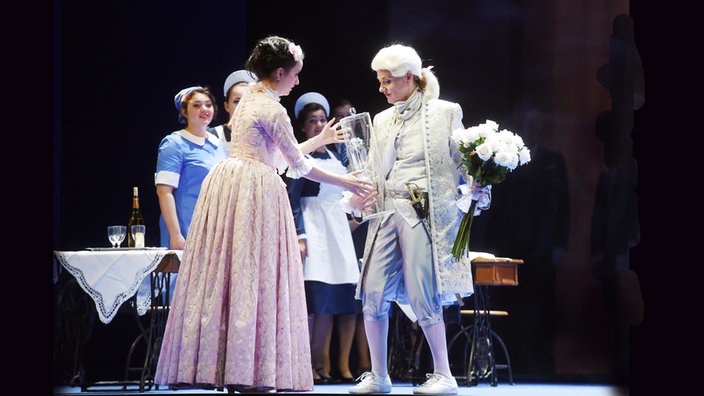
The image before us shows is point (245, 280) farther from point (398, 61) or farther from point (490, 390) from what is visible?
point (490, 390)

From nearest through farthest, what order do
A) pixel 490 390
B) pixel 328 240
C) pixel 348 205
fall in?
A: pixel 348 205 → pixel 490 390 → pixel 328 240

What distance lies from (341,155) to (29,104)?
3.19 meters

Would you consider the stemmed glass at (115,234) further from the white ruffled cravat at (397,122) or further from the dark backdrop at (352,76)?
the white ruffled cravat at (397,122)

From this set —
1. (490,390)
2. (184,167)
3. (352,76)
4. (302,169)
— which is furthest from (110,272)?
(352,76)

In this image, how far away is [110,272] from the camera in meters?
5.49

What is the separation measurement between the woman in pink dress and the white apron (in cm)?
180

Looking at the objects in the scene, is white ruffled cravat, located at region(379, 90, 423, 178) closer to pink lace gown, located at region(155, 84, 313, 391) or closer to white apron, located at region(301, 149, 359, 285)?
pink lace gown, located at region(155, 84, 313, 391)

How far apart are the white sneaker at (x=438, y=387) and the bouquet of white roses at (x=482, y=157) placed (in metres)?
0.60

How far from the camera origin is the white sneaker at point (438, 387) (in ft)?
15.6

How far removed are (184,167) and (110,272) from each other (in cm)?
89

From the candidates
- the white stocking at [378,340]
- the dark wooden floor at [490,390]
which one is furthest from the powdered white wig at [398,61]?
the dark wooden floor at [490,390]

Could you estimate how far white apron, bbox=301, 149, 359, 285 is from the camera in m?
6.41

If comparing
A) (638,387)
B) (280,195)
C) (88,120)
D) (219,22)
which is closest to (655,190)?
(638,387)

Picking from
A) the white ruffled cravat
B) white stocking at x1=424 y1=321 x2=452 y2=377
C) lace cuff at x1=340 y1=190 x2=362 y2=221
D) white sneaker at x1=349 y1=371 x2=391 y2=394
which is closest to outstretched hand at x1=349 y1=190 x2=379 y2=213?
lace cuff at x1=340 y1=190 x2=362 y2=221
